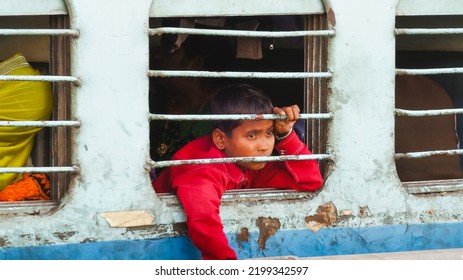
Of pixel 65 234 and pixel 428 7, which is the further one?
pixel 428 7

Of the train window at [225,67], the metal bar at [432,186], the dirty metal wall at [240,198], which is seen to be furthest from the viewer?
the metal bar at [432,186]

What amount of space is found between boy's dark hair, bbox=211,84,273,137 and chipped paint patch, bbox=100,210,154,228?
1.99ft

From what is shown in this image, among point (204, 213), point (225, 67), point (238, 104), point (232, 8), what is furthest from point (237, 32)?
point (225, 67)

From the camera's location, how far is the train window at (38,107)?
371 centimetres

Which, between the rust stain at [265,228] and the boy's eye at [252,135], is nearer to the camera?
the rust stain at [265,228]

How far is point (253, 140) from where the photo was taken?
423 cm

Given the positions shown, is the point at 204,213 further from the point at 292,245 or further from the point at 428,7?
the point at 428,7

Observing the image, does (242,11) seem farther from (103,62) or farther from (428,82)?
(428,82)

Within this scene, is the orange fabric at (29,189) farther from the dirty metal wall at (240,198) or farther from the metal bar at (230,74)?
the metal bar at (230,74)

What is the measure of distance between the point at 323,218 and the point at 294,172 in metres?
0.25

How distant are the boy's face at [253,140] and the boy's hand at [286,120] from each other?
34 mm

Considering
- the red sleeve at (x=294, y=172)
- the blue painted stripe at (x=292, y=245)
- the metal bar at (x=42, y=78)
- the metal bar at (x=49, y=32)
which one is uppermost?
the metal bar at (x=49, y=32)

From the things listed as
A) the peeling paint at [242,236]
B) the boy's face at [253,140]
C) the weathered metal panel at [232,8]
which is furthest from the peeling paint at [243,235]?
the weathered metal panel at [232,8]
